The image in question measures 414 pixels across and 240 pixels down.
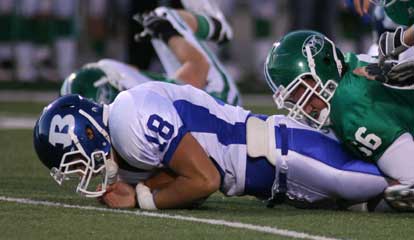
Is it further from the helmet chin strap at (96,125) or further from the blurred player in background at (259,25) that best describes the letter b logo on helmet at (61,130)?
the blurred player in background at (259,25)

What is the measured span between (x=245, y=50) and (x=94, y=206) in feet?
35.6

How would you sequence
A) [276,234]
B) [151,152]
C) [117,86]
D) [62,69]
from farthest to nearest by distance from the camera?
[62,69] → [117,86] → [151,152] → [276,234]

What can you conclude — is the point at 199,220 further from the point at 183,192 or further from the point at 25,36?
the point at 25,36

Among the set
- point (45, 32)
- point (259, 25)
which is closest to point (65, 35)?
point (45, 32)

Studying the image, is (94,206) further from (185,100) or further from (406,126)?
(406,126)

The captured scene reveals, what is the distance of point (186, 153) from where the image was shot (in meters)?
5.41

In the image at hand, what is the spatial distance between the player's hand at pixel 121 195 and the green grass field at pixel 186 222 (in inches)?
3.5

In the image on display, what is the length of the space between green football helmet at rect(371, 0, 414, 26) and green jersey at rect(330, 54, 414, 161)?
1.06ft

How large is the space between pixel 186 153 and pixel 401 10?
1150 millimetres

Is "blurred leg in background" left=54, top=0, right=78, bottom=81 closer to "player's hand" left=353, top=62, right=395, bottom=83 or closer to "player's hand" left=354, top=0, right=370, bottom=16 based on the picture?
"player's hand" left=354, top=0, right=370, bottom=16

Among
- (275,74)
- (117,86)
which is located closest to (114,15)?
(117,86)

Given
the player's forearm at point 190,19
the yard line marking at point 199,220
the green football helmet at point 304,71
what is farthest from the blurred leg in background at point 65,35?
the green football helmet at point 304,71

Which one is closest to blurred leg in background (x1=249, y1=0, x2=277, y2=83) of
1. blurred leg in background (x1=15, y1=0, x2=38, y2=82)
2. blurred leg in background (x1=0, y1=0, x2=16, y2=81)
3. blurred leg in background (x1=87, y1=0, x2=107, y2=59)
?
blurred leg in background (x1=87, y1=0, x2=107, y2=59)

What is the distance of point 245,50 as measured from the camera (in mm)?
16516
